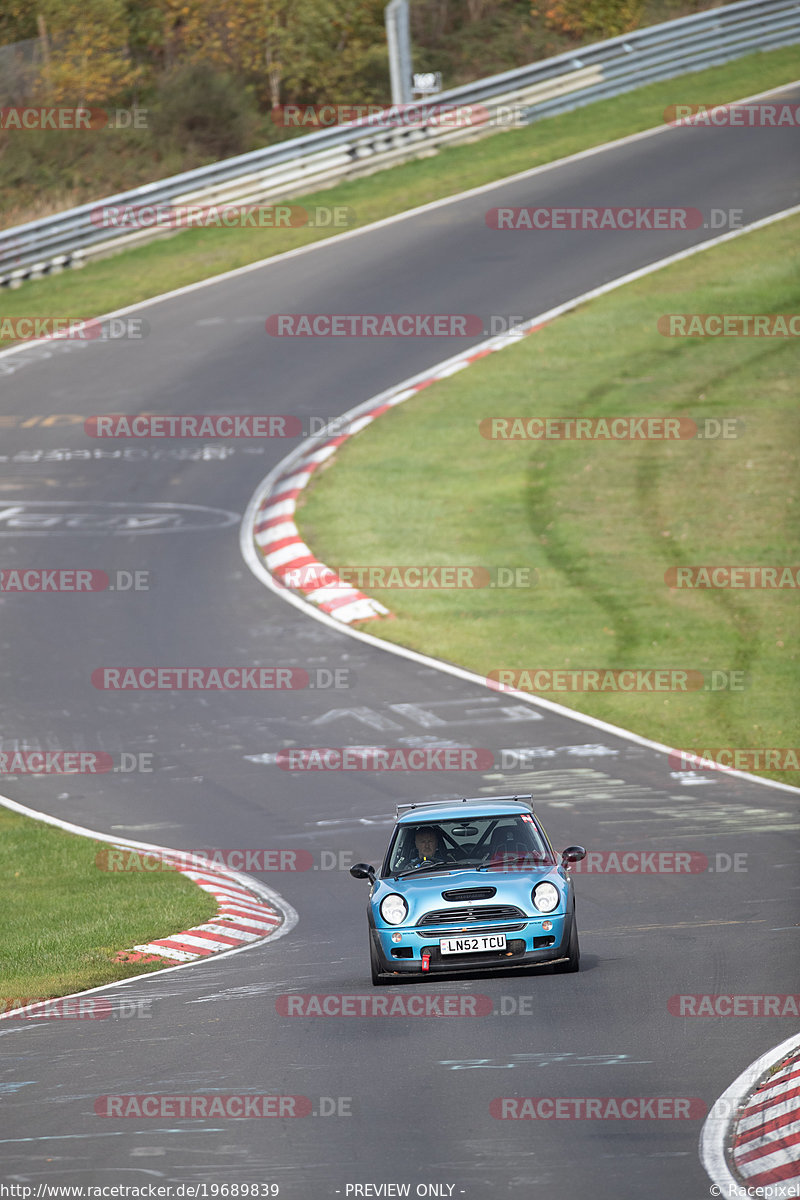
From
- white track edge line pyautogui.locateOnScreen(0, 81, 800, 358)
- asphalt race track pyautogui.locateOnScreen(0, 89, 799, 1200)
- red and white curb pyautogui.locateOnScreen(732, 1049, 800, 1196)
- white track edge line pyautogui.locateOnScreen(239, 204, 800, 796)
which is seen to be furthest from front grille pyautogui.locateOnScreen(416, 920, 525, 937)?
white track edge line pyautogui.locateOnScreen(0, 81, 800, 358)

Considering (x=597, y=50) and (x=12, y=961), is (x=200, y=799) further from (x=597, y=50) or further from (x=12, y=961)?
(x=597, y=50)

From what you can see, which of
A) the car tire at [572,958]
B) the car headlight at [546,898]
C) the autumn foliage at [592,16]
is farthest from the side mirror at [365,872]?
the autumn foliage at [592,16]

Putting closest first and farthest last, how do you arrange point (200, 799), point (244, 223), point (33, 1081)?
point (33, 1081) < point (200, 799) < point (244, 223)

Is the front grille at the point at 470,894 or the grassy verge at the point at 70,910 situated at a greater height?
the front grille at the point at 470,894

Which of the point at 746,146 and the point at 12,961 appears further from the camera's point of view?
the point at 746,146

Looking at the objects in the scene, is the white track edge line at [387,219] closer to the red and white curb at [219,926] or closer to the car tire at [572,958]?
the red and white curb at [219,926]

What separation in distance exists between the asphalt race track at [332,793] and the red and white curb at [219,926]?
42cm

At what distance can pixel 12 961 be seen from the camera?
13.1m

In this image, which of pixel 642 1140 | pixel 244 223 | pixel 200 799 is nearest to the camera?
pixel 642 1140

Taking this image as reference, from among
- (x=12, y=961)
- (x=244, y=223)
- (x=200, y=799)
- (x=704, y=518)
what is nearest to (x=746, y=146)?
(x=244, y=223)

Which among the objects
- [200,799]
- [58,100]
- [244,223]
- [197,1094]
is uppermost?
[58,100]

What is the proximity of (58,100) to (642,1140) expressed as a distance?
38.5m

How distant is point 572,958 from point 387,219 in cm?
2857

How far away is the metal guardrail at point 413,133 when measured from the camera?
3559 cm
